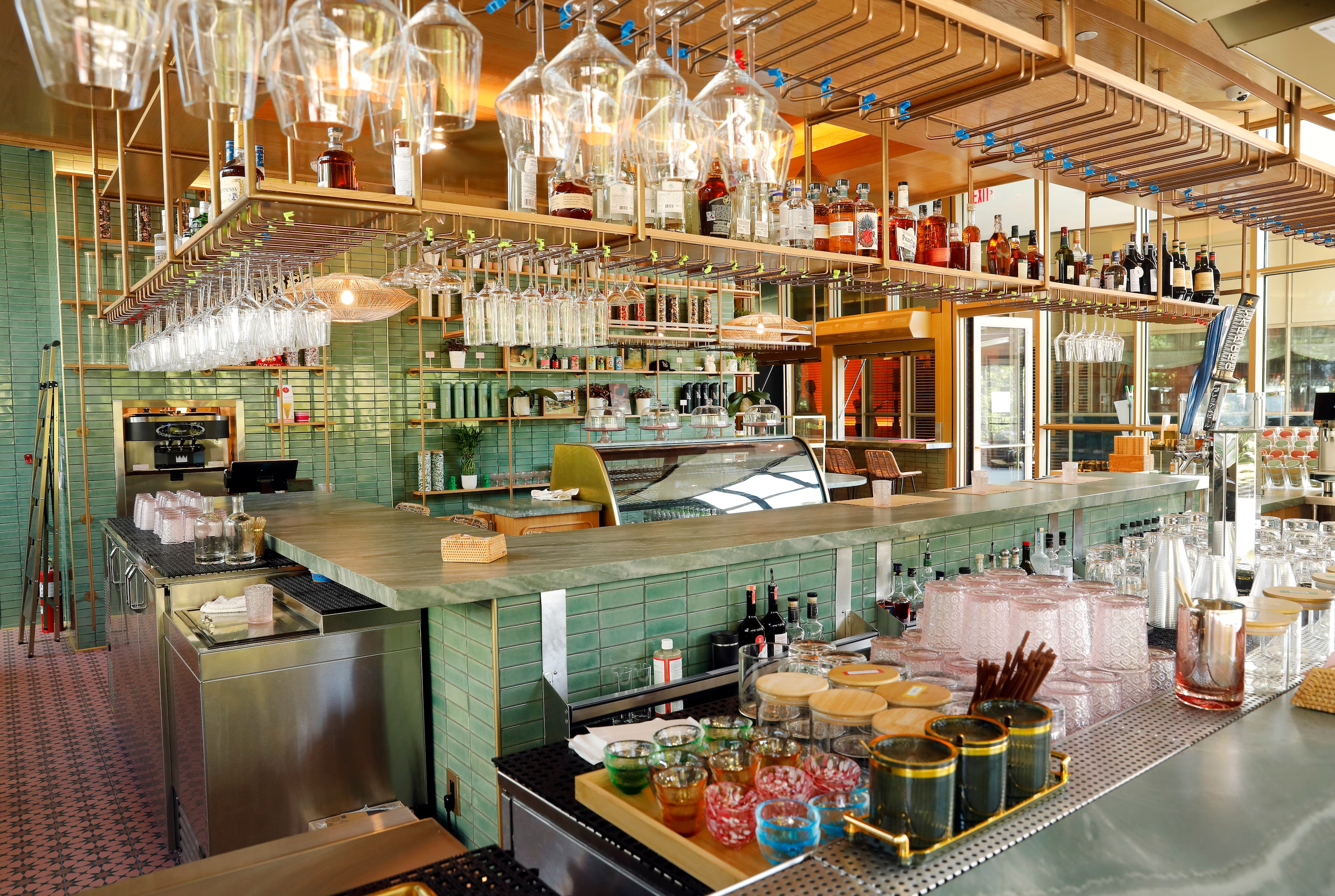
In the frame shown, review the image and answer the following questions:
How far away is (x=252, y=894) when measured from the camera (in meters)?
1.44

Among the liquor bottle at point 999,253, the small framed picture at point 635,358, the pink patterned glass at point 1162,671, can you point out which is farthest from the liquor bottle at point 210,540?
the small framed picture at point 635,358

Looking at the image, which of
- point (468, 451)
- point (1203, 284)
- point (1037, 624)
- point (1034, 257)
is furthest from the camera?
point (468, 451)

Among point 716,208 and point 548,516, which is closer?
point 716,208

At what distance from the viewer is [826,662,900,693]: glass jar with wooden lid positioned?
5.01 feet

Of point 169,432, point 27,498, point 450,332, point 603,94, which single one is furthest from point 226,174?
point 27,498

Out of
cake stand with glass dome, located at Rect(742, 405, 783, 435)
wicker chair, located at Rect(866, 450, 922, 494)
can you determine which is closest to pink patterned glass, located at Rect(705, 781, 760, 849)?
cake stand with glass dome, located at Rect(742, 405, 783, 435)

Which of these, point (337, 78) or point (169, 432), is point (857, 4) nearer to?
point (337, 78)

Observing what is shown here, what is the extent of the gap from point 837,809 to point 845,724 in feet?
0.78

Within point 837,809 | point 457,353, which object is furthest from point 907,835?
point 457,353

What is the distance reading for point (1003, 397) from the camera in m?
10.6

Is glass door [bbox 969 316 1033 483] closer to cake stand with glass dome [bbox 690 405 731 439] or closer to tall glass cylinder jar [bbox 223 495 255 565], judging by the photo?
cake stand with glass dome [bbox 690 405 731 439]

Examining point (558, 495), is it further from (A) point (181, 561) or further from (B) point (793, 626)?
(B) point (793, 626)

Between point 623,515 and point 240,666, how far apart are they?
2455 mm

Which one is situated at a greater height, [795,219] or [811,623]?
[795,219]
